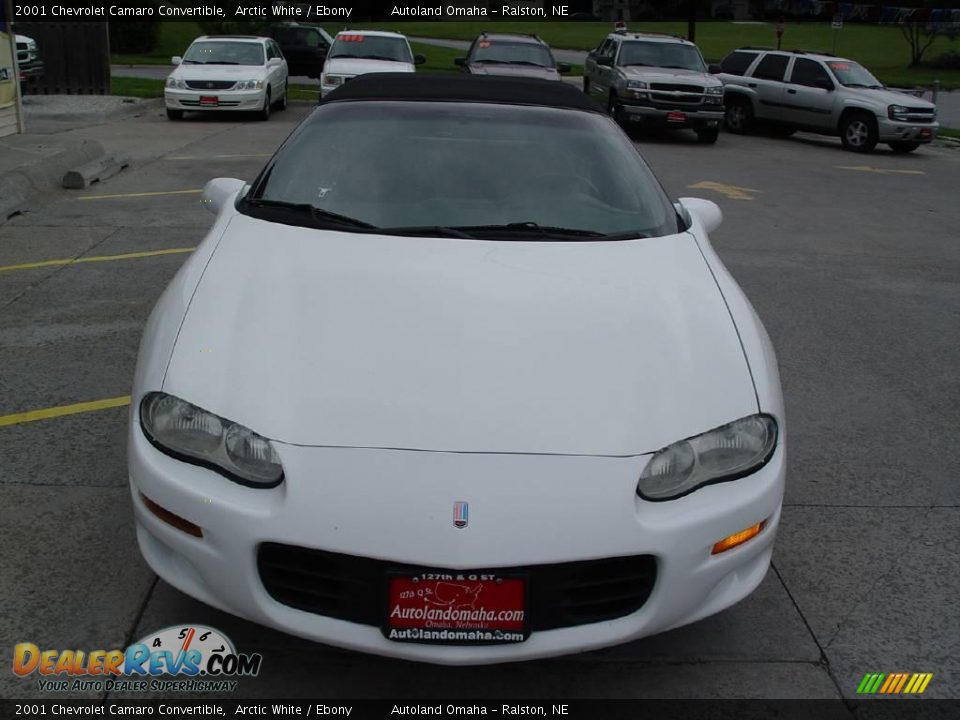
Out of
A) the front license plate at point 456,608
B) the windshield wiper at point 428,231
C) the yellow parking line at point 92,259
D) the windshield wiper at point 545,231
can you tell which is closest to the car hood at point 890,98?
the yellow parking line at point 92,259

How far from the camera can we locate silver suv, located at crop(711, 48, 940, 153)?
56.5 feet

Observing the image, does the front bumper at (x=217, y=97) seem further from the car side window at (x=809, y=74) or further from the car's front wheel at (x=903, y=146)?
the car's front wheel at (x=903, y=146)

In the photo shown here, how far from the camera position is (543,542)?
2.49 meters

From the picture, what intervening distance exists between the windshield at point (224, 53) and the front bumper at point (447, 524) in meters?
16.8

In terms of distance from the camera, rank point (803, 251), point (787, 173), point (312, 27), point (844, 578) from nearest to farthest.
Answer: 1. point (844, 578)
2. point (803, 251)
3. point (787, 173)
4. point (312, 27)

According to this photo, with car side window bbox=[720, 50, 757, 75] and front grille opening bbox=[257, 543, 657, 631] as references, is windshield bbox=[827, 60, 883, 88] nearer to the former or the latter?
car side window bbox=[720, 50, 757, 75]

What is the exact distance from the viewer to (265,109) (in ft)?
58.6

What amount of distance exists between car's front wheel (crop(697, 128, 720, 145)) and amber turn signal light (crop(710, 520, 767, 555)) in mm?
15347

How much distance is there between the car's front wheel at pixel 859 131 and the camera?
56.9ft

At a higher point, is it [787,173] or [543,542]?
[543,542]

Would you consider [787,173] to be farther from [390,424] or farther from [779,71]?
[390,424]

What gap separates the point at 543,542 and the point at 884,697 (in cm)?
121

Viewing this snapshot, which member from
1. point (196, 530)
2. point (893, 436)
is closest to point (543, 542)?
point (196, 530)

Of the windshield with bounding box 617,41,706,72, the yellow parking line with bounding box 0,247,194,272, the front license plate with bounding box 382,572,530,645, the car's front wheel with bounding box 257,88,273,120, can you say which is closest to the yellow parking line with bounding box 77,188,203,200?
the yellow parking line with bounding box 0,247,194,272
